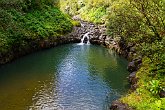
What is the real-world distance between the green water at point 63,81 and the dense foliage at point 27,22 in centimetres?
375

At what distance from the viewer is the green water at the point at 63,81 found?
116ft

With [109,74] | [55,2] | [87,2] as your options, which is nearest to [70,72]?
[109,74]

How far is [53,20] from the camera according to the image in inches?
2995

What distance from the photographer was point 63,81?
43.4 metres

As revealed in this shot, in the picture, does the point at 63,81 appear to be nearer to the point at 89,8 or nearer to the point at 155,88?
the point at 155,88

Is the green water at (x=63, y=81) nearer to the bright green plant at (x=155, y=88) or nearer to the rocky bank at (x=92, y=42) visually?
the rocky bank at (x=92, y=42)

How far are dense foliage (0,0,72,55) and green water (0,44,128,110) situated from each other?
12.3 feet

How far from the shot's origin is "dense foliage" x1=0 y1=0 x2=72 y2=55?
184 ft

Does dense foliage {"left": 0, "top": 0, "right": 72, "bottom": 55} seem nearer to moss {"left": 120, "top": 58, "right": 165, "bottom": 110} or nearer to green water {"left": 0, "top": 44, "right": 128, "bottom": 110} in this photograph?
green water {"left": 0, "top": 44, "right": 128, "bottom": 110}

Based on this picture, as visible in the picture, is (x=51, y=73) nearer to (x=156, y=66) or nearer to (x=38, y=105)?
(x=38, y=105)

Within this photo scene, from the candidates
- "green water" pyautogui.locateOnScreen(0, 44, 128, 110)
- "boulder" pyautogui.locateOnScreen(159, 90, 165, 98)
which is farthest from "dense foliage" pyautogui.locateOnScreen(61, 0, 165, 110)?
"green water" pyautogui.locateOnScreen(0, 44, 128, 110)

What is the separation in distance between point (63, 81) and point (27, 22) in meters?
26.0

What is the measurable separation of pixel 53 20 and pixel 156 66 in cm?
4168

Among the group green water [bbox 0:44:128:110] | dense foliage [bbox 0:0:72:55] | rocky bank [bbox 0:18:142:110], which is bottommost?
green water [bbox 0:44:128:110]
